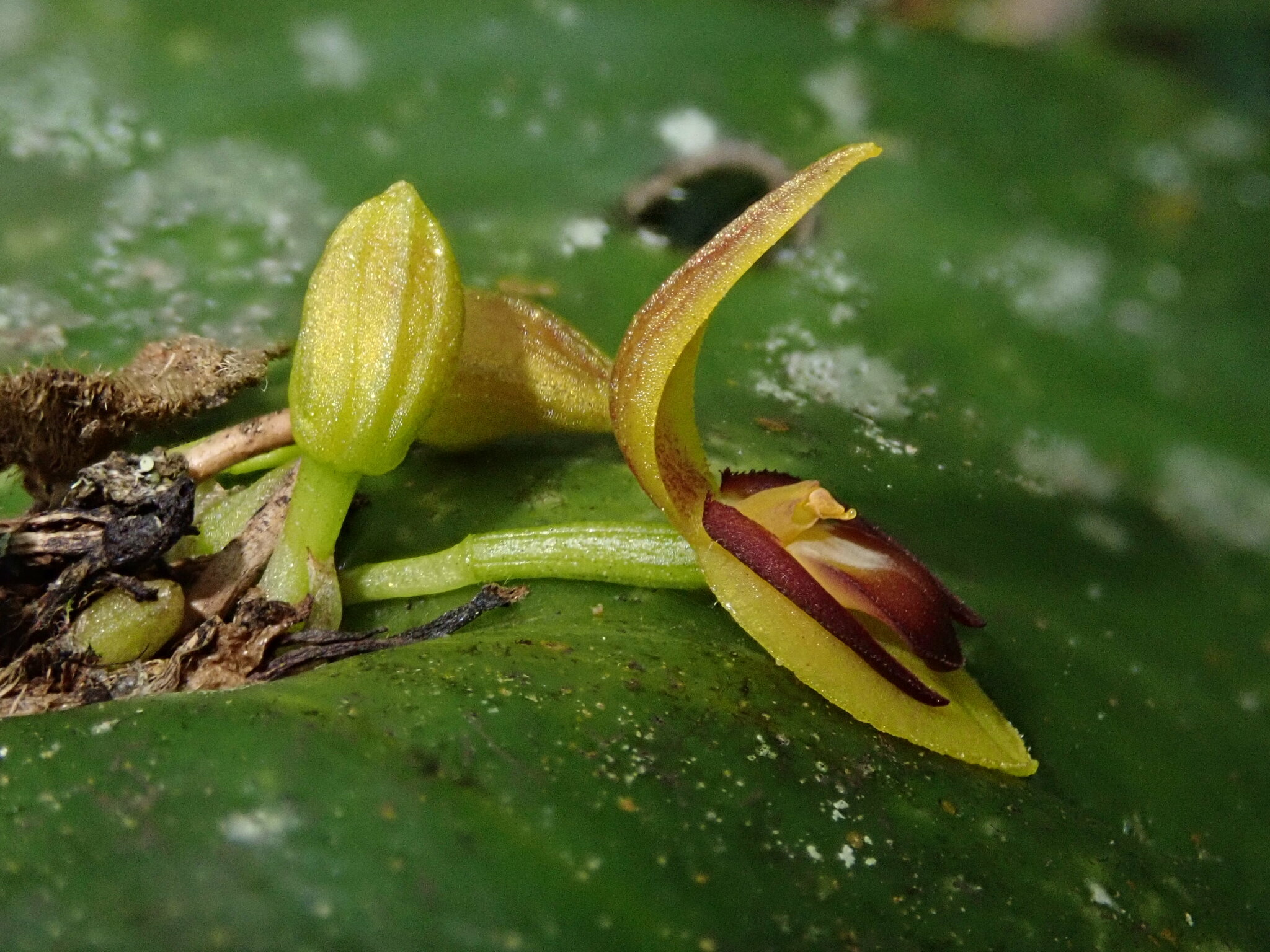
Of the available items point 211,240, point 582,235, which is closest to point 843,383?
point 582,235

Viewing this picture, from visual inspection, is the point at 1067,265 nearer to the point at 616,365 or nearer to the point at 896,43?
the point at 896,43

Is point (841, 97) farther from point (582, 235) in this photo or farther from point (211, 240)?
point (211, 240)

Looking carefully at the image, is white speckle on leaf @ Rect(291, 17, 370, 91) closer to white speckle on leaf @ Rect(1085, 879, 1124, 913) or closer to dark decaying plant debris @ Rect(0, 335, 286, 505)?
dark decaying plant debris @ Rect(0, 335, 286, 505)

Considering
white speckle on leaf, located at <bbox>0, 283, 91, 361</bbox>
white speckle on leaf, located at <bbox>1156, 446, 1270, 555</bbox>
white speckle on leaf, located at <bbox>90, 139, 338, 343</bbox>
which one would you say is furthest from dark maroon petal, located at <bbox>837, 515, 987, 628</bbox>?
white speckle on leaf, located at <bbox>0, 283, 91, 361</bbox>

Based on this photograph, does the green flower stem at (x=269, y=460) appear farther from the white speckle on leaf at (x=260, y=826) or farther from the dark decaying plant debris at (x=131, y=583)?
the white speckle on leaf at (x=260, y=826)

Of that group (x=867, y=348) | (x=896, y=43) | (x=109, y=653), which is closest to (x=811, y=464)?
(x=867, y=348)

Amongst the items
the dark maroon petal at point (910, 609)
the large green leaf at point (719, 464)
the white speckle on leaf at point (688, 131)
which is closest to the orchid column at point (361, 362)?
the large green leaf at point (719, 464)
